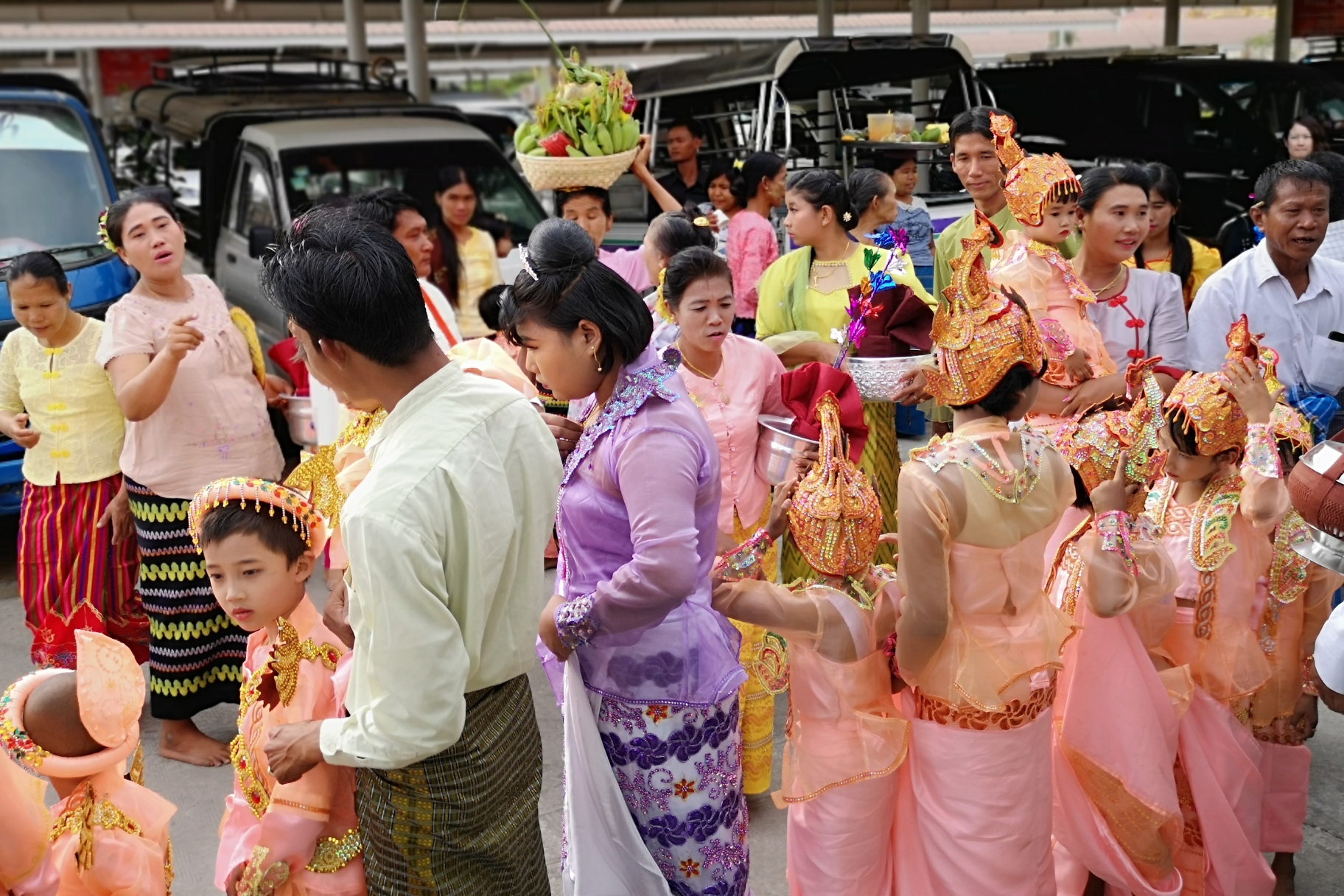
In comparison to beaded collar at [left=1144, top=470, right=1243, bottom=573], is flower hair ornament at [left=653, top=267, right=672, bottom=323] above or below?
above

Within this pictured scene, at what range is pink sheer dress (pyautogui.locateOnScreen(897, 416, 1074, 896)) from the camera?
234 cm

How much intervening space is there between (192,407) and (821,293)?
2.10m

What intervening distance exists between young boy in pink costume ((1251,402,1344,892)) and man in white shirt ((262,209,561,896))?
185 cm

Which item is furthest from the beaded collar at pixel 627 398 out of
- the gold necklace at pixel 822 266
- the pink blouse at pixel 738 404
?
the gold necklace at pixel 822 266

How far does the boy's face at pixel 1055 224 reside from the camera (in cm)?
350

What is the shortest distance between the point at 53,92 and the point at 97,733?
18.4ft

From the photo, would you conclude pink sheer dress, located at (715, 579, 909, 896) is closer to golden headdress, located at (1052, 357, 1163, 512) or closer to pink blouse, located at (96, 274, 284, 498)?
golden headdress, located at (1052, 357, 1163, 512)

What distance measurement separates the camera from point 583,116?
15.0ft

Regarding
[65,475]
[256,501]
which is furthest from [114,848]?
[65,475]

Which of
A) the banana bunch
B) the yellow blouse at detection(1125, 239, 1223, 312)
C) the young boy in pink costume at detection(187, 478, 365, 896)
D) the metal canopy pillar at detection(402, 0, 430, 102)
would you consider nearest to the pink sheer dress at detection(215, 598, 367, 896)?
the young boy in pink costume at detection(187, 478, 365, 896)

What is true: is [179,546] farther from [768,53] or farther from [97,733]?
[768,53]

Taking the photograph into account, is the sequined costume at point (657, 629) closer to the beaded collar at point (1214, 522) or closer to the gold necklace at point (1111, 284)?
the beaded collar at point (1214, 522)

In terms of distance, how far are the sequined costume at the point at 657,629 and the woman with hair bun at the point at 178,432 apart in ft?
6.03

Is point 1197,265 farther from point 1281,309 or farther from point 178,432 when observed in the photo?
point 178,432
